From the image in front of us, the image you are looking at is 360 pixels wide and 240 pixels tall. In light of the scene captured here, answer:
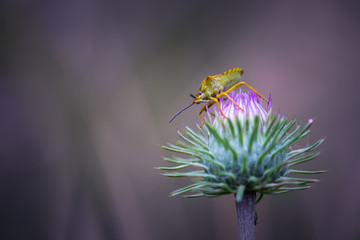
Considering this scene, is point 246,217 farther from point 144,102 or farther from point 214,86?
point 144,102

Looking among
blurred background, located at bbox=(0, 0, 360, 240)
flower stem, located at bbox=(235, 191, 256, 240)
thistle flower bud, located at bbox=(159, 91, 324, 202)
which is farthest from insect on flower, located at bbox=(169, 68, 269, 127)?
blurred background, located at bbox=(0, 0, 360, 240)

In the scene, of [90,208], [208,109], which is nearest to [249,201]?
[208,109]

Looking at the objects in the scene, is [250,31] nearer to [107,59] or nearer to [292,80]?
[292,80]

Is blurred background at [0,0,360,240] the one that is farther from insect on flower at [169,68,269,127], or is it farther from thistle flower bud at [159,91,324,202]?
thistle flower bud at [159,91,324,202]

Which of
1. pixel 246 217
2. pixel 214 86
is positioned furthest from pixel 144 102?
pixel 246 217

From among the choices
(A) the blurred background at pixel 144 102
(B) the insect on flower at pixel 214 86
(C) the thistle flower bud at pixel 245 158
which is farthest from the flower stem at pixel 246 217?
(A) the blurred background at pixel 144 102
